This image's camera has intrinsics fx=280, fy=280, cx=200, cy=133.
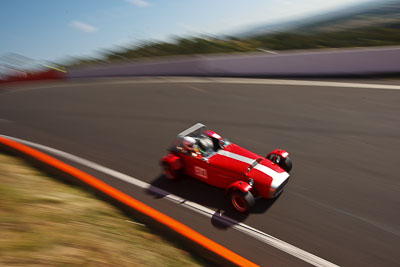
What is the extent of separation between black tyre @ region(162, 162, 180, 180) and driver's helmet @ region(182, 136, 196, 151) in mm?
540

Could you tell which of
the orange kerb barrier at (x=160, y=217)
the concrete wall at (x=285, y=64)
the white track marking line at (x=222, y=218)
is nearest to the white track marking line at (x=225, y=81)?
the concrete wall at (x=285, y=64)

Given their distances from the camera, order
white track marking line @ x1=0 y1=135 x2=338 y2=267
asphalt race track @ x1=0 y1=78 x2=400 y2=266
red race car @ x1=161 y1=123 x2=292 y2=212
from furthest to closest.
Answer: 1. red race car @ x1=161 y1=123 x2=292 y2=212
2. asphalt race track @ x1=0 y1=78 x2=400 y2=266
3. white track marking line @ x1=0 y1=135 x2=338 y2=267

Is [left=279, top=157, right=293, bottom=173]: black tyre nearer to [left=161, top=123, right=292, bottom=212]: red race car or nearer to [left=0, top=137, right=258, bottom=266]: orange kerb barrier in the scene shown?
[left=161, top=123, right=292, bottom=212]: red race car

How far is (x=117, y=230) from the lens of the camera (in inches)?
156

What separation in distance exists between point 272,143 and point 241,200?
2697 mm

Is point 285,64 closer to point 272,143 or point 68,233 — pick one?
point 272,143

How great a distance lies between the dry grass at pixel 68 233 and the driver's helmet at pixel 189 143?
1862 millimetres

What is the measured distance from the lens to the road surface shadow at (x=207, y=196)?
480 centimetres

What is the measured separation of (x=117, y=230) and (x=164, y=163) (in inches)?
81.1

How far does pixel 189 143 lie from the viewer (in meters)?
5.61

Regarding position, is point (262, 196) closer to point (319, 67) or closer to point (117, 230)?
point (117, 230)

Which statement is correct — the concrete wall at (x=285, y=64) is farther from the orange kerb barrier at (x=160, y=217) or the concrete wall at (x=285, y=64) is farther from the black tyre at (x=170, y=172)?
the orange kerb barrier at (x=160, y=217)

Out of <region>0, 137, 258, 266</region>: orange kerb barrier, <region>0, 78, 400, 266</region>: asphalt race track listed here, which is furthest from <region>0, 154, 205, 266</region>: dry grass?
<region>0, 78, 400, 266</region>: asphalt race track

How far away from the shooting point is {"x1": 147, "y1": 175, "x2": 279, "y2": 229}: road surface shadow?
15.8ft
